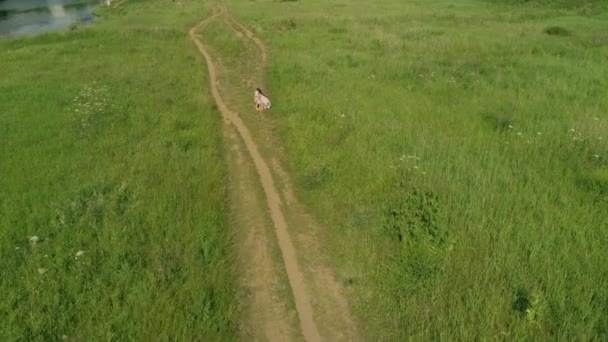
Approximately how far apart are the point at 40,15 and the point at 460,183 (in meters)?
69.5

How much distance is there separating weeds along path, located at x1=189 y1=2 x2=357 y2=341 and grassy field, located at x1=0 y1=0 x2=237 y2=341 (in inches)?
15.7

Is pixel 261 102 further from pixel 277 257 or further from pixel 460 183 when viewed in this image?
pixel 277 257

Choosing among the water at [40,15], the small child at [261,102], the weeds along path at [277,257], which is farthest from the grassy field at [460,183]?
the water at [40,15]

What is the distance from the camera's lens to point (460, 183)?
362 inches

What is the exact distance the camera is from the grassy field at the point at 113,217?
19.6ft

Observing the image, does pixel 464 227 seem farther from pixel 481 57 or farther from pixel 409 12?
pixel 409 12

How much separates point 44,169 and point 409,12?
4153cm

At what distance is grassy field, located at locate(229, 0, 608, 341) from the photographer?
236 inches

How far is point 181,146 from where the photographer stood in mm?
12234

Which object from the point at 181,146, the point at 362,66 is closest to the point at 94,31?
the point at 362,66

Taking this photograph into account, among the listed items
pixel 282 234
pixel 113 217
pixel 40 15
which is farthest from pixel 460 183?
pixel 40 15

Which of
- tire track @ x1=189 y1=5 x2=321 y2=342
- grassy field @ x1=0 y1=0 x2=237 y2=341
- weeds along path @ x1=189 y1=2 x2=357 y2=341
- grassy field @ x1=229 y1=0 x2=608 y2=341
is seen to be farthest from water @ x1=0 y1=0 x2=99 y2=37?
weeds along path @ x1=189 y1=2 x2=357 y2=341

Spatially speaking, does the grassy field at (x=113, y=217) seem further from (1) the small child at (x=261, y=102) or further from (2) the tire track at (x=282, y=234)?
(1) the small child at (x=261, y=102)

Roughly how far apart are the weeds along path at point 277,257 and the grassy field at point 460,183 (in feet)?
1.29
